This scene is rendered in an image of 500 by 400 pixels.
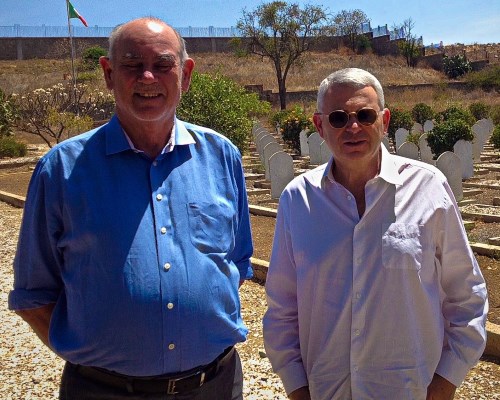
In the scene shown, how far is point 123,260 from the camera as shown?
207 cm

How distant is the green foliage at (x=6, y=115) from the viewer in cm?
2342

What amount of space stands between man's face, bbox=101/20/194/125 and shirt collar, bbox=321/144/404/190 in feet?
1.89

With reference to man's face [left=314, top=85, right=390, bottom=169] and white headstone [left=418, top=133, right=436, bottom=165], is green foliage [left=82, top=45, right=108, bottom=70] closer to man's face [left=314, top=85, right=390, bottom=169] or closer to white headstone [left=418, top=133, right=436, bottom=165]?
Result: white headstone [left=418, top=133, right=436, bottom=165]

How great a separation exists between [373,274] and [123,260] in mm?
790

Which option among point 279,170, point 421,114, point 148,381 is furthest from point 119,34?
point 421,114

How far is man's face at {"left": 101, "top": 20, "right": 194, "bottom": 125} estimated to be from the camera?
7.09 feet

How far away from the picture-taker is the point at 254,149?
20.2 metres

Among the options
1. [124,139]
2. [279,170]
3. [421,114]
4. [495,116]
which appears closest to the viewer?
[124,139]

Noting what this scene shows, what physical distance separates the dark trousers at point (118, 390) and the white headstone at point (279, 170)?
839 centimetres

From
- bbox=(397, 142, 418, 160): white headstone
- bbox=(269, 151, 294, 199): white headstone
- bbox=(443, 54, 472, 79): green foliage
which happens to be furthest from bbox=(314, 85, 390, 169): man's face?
bbox=(443, 54, 472, 79): green foliage

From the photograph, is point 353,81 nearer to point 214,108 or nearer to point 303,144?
point 214,108

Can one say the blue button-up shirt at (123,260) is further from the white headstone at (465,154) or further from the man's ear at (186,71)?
the white headstone at (465,154)

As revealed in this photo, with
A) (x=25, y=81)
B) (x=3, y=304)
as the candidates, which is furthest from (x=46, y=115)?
(x=25, y=81)

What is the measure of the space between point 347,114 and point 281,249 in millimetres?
497
